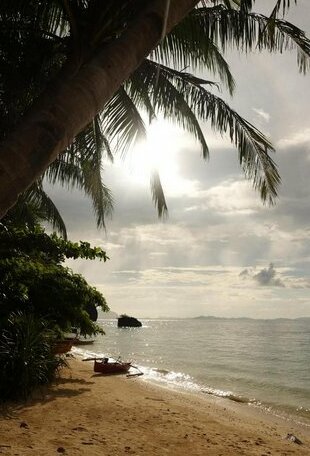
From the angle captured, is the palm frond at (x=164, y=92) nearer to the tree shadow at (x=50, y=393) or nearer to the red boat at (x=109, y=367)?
the tree shadow at (x=50, y=393)

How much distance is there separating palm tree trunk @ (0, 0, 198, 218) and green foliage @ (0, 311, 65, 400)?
6162 mm

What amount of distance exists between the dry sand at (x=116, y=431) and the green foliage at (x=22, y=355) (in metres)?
0.38

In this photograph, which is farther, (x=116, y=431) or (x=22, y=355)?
(x=22, y=355)

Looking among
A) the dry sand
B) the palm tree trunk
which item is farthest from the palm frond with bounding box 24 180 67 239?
the palm tree trunk

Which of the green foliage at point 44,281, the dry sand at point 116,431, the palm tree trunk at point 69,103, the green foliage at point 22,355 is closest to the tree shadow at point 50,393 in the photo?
the dry sand at point 116,431

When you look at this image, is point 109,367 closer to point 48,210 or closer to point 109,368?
point 109,368

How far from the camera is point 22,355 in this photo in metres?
7.96

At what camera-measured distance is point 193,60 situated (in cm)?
683

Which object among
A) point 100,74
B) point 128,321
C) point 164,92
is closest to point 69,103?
point 100,74

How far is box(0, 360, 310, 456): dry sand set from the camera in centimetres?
574

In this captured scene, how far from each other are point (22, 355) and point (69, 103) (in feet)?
21.3

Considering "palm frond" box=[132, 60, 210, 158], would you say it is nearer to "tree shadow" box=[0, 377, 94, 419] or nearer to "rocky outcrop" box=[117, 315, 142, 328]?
"tree shadow" box=[0, 377, 94, 419]

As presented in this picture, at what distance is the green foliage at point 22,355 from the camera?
25.8 feet

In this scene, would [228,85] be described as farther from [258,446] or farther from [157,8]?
[258,446]
